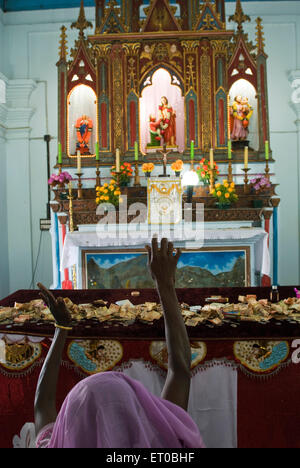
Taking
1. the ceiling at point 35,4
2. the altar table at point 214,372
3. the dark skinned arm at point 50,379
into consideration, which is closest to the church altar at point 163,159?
the altar table at point 214,372

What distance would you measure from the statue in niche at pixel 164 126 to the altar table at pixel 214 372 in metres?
5.48

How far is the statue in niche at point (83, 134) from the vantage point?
750 centimetres

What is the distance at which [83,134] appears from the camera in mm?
7508

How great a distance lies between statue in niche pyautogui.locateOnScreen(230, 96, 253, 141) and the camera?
24.3ft

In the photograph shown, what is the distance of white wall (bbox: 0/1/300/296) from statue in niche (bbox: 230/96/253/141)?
1390mm

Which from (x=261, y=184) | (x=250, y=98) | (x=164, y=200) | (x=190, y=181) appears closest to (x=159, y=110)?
(x=250, y=98)

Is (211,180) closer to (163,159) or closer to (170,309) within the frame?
(163,159)

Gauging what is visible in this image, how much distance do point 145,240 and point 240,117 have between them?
312 cm

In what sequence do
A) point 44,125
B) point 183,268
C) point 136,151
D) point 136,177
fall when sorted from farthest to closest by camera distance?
point 44,125, point 136,177, point 136,151, point 183,268

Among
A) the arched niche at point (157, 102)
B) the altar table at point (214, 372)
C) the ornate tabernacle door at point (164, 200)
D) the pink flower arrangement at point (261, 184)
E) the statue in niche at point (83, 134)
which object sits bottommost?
the altar table at point (214, 372)

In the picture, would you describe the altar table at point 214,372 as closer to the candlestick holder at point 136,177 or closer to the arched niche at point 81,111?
the candlestick holder at point 136,177

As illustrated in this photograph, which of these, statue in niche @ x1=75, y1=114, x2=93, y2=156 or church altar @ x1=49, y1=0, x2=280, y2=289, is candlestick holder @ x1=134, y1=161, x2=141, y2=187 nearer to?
church altar @ x1=49, y1=0, x2=280, y2=289

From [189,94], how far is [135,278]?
341 cm

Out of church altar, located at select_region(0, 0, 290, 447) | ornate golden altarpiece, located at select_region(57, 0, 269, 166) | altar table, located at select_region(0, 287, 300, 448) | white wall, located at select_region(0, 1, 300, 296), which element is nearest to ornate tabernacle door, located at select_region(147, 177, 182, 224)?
church altar, located at select_region(0, 0, 290, 447)
